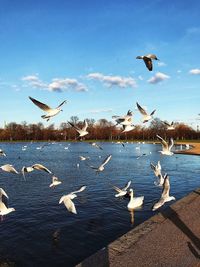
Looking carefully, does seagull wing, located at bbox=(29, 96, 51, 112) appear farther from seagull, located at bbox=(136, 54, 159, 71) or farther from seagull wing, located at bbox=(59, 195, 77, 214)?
seagull wing, located at bbox=(59, 195, 77, 214)

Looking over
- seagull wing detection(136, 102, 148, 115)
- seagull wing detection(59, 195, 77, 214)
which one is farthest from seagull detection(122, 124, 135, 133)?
seagull wing detection(59, 195, 77, 214)

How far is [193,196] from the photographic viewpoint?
15344mm

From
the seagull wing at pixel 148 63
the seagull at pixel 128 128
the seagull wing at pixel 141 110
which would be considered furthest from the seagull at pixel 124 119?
the seagull wing at pixel 148 63

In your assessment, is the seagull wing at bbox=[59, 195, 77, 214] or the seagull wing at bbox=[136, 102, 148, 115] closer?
the seagull wing at bbox=[136, 102, 148, 115]

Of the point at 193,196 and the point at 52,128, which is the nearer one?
the point at 193,196

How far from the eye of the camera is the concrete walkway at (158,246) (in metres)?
8.12

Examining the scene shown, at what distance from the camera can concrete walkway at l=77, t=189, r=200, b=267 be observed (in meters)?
8.12

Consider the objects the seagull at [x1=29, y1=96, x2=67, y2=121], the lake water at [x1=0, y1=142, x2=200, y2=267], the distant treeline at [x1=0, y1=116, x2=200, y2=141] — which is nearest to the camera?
the seagull at [x1=29, y1=96, x2=67, y2=121]

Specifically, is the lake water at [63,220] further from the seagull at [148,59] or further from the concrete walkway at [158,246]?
the seagull at [148,59]

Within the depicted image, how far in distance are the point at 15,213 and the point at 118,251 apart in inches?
365

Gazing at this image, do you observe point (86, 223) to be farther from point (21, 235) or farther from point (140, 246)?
point (140, 246)

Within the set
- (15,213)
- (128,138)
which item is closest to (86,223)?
(15,213)

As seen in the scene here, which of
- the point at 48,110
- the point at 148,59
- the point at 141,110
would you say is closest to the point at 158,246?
the point at 141,110

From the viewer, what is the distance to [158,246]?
9102mm
